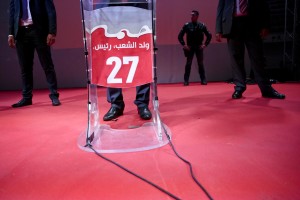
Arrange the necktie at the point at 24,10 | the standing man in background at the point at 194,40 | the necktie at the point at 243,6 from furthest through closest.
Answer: the standing man in background at the point at 194,40 < the necktie at the point at 24,10 < the necktie at the point at 243,6

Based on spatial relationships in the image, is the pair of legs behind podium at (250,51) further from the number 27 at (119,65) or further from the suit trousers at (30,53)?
the suit trousers at (30,53)

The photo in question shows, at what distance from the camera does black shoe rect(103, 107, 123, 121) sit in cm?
232

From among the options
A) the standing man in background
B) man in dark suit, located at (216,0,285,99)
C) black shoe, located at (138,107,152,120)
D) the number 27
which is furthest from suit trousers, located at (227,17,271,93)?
the standing man in background

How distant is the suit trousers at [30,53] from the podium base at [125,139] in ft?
5.42

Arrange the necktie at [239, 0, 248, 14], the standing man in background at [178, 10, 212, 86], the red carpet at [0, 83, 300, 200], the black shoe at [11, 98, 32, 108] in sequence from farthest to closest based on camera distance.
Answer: the standing man in background at [178, 10, 212, 86]
the black shoe at [11, 98, 32, 108]
the necktie at [239, 0, 248, 14]
the red carpet at [0, 83, 300, 200]

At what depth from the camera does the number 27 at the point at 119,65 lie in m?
1.77

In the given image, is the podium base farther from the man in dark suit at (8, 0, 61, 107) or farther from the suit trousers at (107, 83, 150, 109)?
the man in dark suit at (8, 0, 61, 107)

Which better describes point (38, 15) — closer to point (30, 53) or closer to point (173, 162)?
point (30, 53)

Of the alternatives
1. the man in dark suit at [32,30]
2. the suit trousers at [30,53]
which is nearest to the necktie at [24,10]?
the man in dark suit at [32,30]

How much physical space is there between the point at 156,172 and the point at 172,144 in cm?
41

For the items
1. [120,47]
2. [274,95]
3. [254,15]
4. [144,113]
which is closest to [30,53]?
[144,113]

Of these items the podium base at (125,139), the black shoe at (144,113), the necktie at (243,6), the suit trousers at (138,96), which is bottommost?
the podium base at (125,139)

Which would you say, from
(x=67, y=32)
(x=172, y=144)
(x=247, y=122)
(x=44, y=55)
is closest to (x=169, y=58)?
(x=67, y=32)

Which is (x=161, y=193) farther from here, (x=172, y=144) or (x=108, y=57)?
(x=108, y=57)
